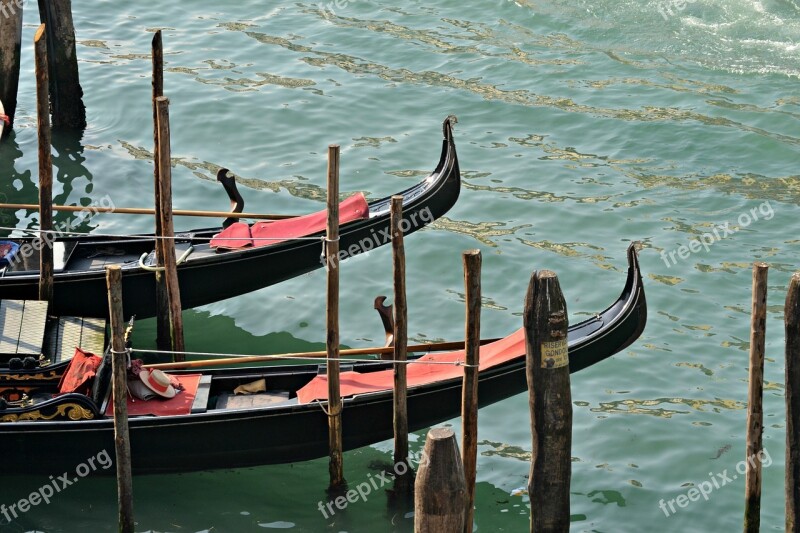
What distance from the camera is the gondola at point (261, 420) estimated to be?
599 cm

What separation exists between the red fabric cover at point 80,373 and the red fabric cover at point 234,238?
1.39 metres

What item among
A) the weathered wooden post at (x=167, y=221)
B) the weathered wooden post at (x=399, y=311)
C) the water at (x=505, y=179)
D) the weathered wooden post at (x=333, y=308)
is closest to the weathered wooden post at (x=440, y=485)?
the weathered wooden post at (x=399, y=311)

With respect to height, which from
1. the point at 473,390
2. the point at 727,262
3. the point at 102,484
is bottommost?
the point at 102,484

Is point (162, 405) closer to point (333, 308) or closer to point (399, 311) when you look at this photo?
point (333, 308)

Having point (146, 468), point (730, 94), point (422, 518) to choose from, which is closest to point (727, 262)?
point (730, 94)

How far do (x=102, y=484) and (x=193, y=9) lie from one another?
871 cm

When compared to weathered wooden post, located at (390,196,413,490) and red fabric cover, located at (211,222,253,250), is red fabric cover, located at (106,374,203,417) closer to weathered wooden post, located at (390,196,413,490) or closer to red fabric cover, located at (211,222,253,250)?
weathered wooden post, located at (390,196,413,490)

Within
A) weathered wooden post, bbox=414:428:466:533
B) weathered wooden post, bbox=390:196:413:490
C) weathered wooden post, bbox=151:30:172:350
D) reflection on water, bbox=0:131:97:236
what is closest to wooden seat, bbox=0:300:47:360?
weathered wooden post, bbox=151:30:172:350

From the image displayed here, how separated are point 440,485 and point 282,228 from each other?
4058mm

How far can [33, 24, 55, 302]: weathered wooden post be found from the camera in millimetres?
6934

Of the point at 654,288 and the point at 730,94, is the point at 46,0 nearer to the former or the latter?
the point at 654,288

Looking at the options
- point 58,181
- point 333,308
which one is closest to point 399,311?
point 333,308

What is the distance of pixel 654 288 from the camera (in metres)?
8.54

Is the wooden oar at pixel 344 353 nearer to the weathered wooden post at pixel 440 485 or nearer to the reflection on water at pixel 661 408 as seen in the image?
the reflection on water at pixel 661 408
